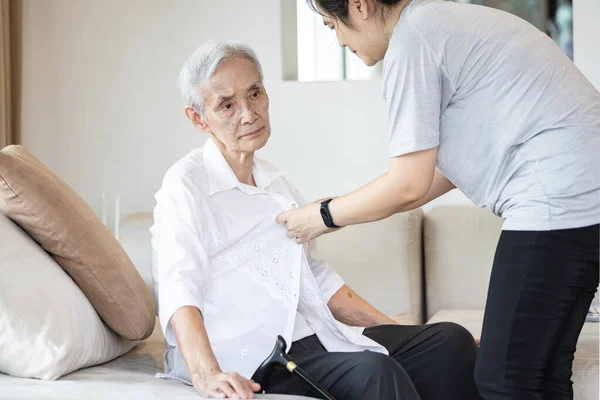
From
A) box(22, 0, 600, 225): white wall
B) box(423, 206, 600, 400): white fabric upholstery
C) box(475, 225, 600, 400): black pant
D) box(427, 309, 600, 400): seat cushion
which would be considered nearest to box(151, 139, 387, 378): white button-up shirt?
box(475, 225, 600, 400): black pant

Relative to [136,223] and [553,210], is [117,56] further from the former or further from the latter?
[553,210]

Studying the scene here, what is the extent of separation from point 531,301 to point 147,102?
7.67 feet

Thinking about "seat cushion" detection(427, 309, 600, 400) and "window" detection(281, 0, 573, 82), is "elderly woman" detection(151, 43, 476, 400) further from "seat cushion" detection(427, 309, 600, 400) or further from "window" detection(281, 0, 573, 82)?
"window" detection(281, 0, 573, 82)

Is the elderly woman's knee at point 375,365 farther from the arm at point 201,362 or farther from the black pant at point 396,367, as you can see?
the arm at point 201,362

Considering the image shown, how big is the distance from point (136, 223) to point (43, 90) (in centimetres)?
87

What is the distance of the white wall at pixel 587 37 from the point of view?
3160mm

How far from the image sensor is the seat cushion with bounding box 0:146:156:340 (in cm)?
175

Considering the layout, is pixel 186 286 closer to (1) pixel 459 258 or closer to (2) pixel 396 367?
(2) pixel 396 367

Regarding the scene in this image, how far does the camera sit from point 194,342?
159 cm

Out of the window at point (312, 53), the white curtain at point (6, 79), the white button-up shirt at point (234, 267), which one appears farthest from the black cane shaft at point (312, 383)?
the white curtain at point (6, 79)

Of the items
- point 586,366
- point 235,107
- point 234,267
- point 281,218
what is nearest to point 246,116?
point 235,107

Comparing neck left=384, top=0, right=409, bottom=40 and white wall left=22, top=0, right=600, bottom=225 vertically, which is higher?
neck left=384, top=0, right=409, bottom=40

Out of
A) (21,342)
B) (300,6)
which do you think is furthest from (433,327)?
(300,6)

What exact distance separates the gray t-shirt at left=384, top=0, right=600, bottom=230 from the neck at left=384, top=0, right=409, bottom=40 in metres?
0.03
